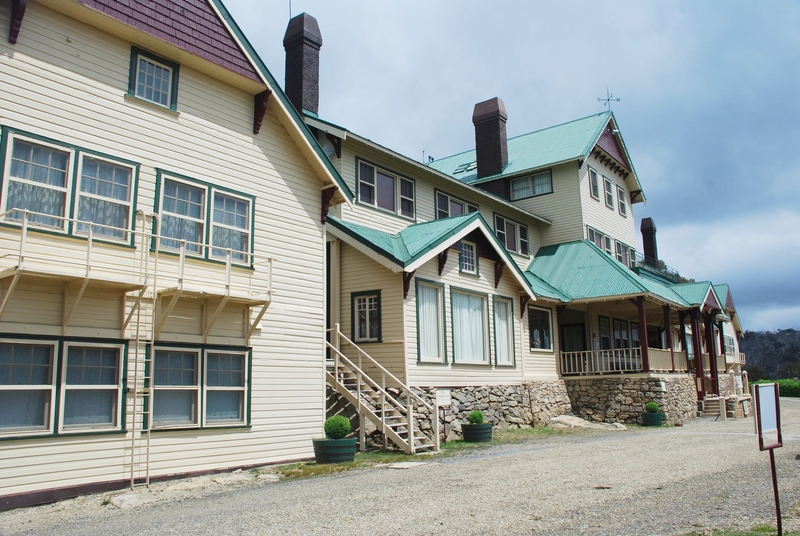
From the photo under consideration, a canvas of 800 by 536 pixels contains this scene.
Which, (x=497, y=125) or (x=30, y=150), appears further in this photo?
(x=497, y=125)

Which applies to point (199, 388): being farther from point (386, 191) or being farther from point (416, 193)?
point (416, 193)

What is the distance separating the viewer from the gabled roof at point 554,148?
1219 inches

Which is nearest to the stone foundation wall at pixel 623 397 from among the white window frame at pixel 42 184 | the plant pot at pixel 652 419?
the plant pot at pixel 652 419

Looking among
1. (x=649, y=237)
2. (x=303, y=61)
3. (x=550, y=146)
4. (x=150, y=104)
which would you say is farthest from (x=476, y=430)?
(x=649, y=237)

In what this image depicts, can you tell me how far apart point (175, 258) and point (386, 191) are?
986 centimetres

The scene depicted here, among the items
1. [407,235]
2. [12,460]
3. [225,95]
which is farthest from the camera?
[407,235]

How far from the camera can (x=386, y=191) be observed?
22.0 meters

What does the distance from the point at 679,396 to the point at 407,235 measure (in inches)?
526

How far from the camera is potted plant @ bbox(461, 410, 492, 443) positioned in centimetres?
1861

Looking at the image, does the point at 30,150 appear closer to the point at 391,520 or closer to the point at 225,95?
the point at 225,95

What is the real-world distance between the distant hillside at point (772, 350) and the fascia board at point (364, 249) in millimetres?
73821

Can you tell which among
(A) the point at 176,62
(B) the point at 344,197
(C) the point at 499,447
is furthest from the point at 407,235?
(A) the point at 176,62

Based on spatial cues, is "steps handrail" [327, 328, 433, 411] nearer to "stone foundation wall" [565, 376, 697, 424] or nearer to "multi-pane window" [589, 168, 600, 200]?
"stone foundation wall" [565, 376, 697, 424]

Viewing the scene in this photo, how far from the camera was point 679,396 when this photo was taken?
2661cm
